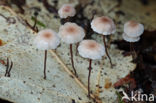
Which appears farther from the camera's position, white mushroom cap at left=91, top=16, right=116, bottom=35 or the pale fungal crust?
white mushroom cap at left=91, top=16, right=116, bottom=35

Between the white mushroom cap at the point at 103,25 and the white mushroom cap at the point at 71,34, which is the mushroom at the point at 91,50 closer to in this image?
the white mushroom cap at the point at 71,34

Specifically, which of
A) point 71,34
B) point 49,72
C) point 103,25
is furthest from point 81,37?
point 49,72

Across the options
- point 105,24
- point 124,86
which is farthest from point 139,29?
point 124,86

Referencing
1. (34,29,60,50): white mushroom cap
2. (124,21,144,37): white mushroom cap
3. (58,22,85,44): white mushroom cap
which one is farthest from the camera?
(124,21,144,37): white mushroom cap

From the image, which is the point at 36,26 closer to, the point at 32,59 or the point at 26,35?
the point at 26,35

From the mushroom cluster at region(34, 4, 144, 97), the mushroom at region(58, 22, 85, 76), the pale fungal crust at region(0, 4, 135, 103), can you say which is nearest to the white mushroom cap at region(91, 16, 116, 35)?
the mushroom cluster at region(34, 4, 144, 97)

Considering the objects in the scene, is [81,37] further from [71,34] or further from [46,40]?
[46,40]

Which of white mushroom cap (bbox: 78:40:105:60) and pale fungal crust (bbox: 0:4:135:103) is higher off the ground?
white mushroom cap (bbox: 78:40:105:60)

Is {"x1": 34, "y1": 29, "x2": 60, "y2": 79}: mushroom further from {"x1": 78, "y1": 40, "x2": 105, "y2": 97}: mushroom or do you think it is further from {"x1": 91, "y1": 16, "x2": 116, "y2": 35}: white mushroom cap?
{"x1": 91, "y1": 16, "x2": 116, "y2": 35}: white mushroom cap

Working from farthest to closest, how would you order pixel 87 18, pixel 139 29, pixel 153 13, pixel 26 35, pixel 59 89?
pixel 153 13 < pixel 87 18 < pixel 26 35 < pixel 139 29 < pixel 59 89
